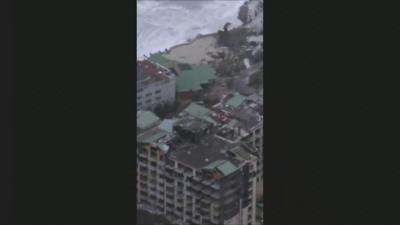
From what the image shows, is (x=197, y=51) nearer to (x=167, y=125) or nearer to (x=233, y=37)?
(x=233, y=37)

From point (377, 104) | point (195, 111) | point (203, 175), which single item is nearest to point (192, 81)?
point (195, 111)

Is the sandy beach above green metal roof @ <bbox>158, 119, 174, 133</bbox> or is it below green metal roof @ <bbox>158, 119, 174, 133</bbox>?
above

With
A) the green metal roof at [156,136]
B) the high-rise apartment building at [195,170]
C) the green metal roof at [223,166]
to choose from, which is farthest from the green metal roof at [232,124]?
the green metal roof at [156,136]

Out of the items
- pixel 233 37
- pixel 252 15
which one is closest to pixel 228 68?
pixel 233 37

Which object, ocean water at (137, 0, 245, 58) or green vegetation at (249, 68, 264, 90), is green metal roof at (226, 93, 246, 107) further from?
ocean water at (137, 0, 245, 58)

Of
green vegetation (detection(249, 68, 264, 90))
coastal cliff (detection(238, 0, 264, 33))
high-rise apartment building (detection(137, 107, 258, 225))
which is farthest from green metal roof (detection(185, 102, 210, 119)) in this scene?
coastal cliff (detection(238, 0, 264, 33))

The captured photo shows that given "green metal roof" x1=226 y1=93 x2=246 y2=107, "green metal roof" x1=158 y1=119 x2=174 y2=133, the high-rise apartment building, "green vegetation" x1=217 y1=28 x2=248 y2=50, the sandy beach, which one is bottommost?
the high-rise apartment building

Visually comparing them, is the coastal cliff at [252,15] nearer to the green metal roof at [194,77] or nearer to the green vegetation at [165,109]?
the green metal roof at [194,77]
